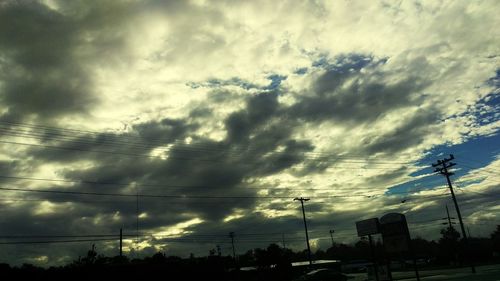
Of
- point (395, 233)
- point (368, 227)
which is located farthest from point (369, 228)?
point (395, 233)

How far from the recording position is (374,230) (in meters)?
27.4

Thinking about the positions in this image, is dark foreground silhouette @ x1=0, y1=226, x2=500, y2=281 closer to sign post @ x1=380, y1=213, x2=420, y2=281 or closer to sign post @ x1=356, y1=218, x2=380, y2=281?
sign post @ x1=356, y1=218, x2=380, y2=281

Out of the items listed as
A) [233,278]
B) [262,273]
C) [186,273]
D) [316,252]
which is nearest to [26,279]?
[186,273]

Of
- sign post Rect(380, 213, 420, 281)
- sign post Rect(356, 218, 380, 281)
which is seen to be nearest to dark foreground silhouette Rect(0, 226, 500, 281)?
sign post Rect(356, 218, 380, 281)

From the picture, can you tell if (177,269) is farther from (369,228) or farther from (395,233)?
(395,233)

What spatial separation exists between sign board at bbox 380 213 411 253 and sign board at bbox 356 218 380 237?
1.77 metres

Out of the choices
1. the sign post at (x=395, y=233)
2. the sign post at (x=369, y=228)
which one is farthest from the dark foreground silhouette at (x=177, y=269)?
the sign post at (x=395, y=233)

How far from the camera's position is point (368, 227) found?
2816 centimetres

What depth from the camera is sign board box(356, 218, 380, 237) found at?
27.3 m

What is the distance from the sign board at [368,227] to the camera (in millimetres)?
27314

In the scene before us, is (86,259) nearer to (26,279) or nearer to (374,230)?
(26,279)

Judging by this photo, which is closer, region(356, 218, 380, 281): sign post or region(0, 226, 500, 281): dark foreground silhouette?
region(356, 218, 380, 281): sign post

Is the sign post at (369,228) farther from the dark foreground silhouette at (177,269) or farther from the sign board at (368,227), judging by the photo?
the dark foreground silhouette at (177,269)

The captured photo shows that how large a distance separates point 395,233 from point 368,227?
3.85 metres
